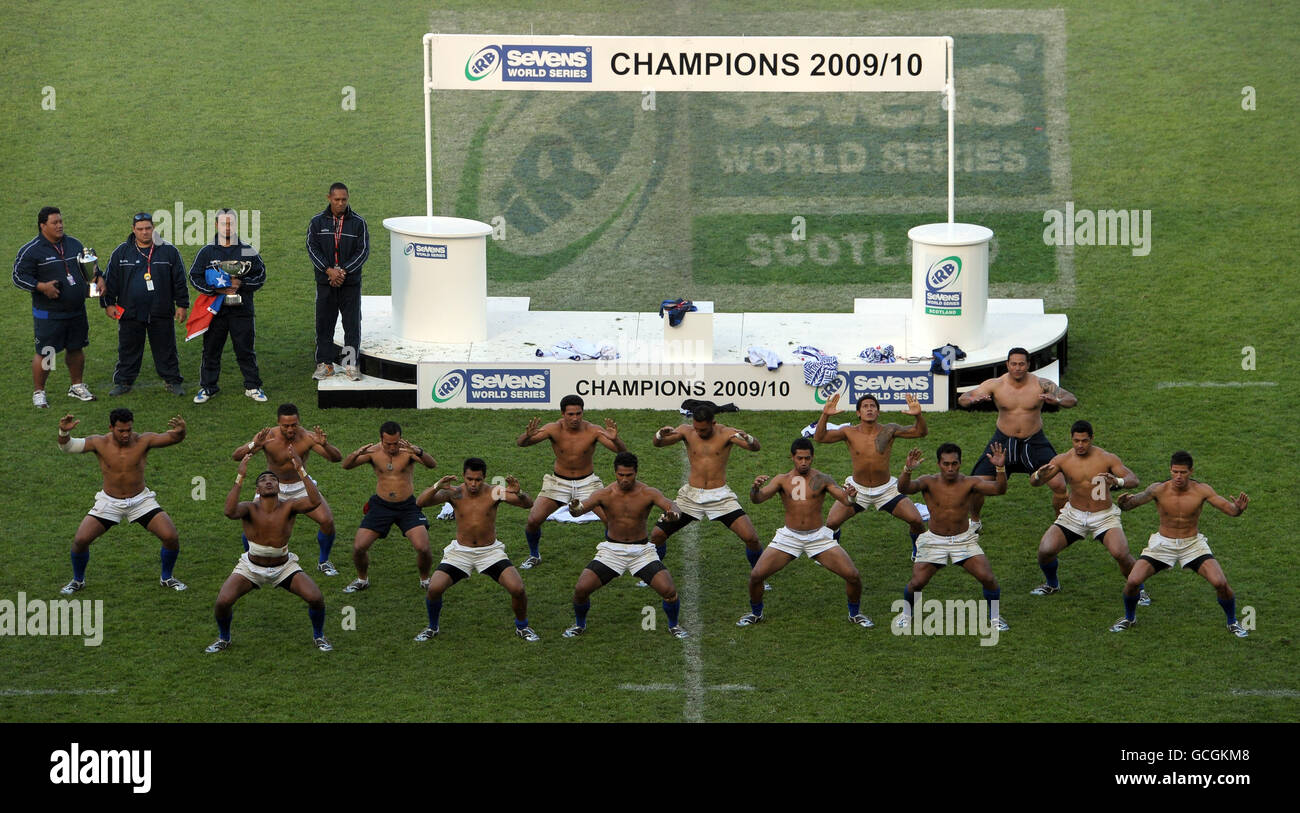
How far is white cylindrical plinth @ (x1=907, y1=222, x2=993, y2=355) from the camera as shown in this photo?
72.6 ft

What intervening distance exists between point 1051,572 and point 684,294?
8701mm

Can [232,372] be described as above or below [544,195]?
below

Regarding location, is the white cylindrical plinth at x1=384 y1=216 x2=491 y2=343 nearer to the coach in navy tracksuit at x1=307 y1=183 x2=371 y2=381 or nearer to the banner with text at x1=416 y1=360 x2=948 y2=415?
the coach in navy tracksuit at x1=307 y1=183 x2=371 y2=381

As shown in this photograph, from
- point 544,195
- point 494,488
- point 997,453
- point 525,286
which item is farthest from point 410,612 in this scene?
point 544,195

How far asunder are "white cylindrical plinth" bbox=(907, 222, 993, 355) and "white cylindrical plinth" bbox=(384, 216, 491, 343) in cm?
483

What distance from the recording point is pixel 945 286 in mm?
22188

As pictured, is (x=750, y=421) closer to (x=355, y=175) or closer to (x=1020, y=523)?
(x=1020, y=523)

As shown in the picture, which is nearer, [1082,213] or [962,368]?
[962,368]

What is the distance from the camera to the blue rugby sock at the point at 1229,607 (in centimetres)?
1680

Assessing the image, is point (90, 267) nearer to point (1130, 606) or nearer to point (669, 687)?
point (669, 687)

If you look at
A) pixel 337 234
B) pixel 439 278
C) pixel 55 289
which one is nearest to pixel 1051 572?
pixel 439 278

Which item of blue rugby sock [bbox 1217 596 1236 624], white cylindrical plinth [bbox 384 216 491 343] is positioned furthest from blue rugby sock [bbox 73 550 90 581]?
blue rugby sock [bbox 1217 596 1236 624]

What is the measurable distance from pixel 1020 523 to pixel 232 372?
9.31 meters

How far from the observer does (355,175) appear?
27922mm
